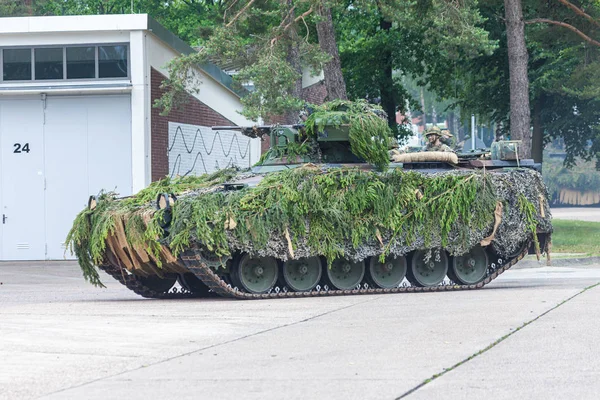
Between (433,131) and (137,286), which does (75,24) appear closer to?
(433,131)

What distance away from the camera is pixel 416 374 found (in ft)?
26.2

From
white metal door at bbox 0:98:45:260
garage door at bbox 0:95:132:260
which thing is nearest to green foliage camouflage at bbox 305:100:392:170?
garage door at bbox 0:95:132:260

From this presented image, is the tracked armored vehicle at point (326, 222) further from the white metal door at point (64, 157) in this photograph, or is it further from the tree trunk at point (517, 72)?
the tree trunk at point (517, 72)

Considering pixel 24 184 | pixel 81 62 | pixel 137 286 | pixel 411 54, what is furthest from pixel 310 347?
pixel 411 54

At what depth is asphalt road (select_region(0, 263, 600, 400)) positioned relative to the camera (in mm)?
7492

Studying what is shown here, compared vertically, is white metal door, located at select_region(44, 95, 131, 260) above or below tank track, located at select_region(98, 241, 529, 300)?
above

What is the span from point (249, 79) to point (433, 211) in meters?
9.94

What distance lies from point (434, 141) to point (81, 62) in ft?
30.0

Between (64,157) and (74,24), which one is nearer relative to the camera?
(74,24)

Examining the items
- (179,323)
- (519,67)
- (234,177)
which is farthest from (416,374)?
(519,67)

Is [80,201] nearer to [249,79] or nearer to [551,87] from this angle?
[249,79]

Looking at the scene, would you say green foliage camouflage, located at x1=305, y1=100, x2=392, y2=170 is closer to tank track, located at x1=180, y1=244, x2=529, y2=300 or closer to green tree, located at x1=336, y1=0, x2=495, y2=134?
tank track, located at x1=180, y1=244, x2=529, y2=300

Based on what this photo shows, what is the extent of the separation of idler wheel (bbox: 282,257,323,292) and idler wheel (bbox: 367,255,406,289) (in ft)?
2.64

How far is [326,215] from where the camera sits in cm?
1510
